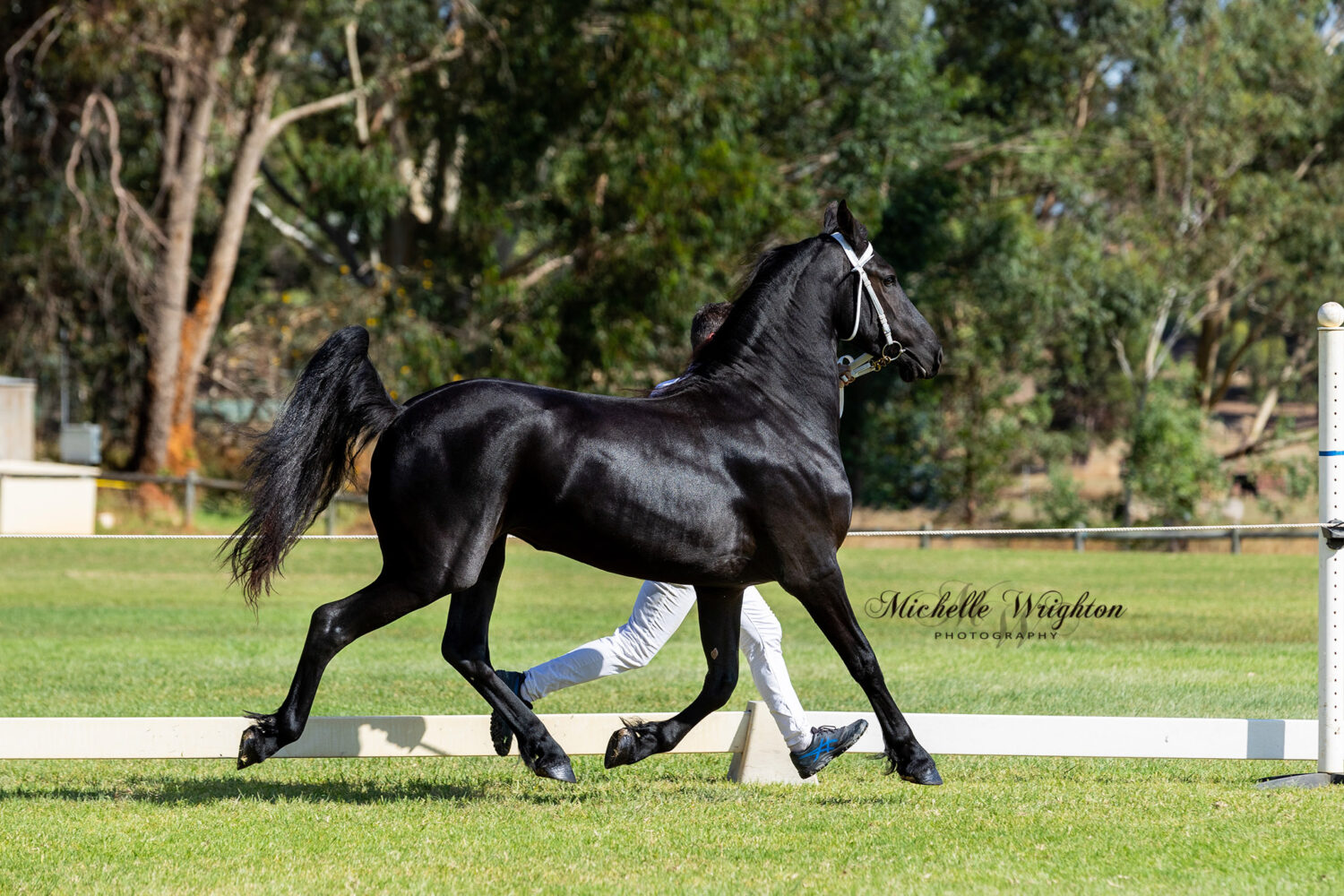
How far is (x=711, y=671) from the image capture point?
20.0ft

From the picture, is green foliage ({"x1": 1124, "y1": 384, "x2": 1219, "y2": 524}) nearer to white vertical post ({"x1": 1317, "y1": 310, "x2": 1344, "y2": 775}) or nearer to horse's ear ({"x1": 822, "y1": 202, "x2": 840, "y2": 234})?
white vertical post ({"x1": 1317, "y1": 310, "x2": 1344, "y2": 775})

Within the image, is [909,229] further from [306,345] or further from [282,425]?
[282,425]

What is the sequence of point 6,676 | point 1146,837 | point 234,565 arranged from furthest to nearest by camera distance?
point 6,676, point 234,565, point 1146,837

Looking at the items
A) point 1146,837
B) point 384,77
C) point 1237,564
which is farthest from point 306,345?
point 1146,837

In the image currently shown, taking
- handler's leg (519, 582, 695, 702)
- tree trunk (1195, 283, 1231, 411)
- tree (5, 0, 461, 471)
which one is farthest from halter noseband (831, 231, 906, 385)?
tree trunk (1195, 283, 1231, 411)

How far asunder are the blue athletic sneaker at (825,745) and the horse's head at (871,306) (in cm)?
149

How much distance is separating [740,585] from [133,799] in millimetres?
2639

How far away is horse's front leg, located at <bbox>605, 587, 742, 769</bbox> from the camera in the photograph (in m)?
6.01

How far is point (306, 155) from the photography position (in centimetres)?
2953

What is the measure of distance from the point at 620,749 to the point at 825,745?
0.84 m

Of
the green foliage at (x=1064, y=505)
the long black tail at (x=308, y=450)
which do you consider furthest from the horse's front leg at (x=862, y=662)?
the green foliage at (x=1064, y=505)

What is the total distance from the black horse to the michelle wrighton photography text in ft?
23.5

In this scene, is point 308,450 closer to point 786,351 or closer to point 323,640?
point 323,640

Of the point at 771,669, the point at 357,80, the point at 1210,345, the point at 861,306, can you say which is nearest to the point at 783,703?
the point at 771,669
